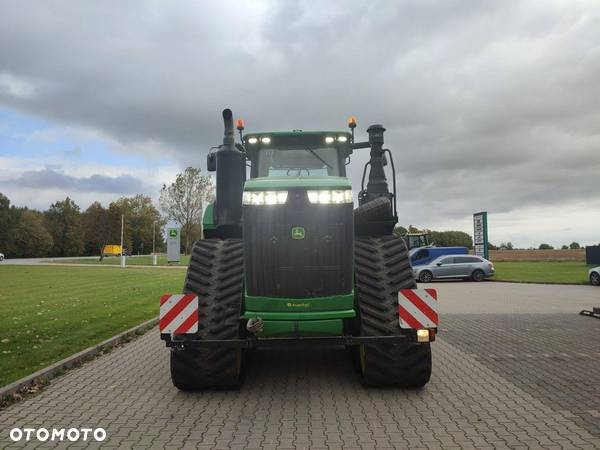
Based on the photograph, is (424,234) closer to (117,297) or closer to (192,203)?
(117,297)

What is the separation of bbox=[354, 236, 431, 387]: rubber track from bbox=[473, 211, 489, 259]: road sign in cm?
2569

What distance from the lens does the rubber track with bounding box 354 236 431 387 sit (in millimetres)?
5227

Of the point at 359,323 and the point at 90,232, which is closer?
the point at 359,323

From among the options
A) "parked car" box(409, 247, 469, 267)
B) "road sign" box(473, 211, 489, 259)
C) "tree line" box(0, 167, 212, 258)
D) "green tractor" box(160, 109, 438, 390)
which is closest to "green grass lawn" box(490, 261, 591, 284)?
"road sign" box(473, 211, 489, 259)

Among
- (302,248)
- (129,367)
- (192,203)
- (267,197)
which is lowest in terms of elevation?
(129,367)

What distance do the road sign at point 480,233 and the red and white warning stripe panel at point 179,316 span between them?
26952mm

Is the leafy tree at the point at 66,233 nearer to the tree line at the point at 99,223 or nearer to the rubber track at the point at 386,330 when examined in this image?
the tree line at the point at 99,223

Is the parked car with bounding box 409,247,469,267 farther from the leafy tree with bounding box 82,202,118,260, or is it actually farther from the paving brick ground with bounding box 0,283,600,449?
the leafy tree with bounding box 82,202,118,260

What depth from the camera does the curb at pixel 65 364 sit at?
17.7 ft

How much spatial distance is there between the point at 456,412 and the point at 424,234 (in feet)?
101

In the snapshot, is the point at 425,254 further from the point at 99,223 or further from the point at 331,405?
the point at 99,223

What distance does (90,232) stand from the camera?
66062 millimetres

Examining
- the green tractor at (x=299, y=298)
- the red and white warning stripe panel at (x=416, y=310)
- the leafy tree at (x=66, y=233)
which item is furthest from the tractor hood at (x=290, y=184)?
the leafy tree at (x=66, y=233)

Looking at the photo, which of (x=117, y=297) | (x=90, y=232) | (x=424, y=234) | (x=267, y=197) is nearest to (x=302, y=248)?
(x=267, y=197)
